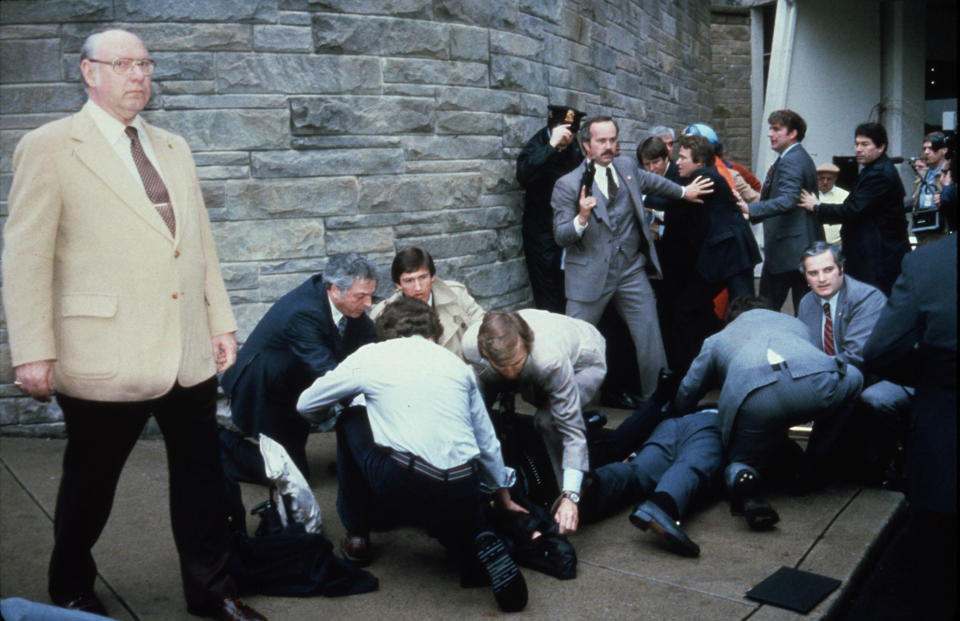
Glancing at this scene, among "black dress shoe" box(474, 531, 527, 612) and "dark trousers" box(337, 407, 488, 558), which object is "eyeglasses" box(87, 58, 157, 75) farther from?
"black dress shoe" box(474, 531, 527, 612)

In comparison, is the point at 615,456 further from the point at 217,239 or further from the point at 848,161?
the point at 848,161

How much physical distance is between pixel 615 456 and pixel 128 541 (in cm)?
237

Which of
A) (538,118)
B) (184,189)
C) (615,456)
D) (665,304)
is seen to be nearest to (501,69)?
(538,118)

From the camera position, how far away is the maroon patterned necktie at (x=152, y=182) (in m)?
3.09

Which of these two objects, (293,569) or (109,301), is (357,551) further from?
(109,301)

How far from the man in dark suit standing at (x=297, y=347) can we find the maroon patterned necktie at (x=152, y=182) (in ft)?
4.99

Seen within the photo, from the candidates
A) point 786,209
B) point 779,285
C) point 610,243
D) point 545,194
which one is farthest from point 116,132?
point 779,285

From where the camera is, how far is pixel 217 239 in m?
5.61

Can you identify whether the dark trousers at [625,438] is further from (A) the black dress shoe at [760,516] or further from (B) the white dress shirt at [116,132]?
(B) the white dress shirt at [116,132]

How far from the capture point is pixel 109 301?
9.76ft

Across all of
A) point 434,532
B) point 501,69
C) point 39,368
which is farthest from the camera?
point 501,69

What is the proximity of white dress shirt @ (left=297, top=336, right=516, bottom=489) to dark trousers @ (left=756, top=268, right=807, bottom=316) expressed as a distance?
356cm

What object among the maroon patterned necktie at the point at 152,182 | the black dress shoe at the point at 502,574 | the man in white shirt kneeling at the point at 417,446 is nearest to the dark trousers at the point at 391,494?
the man in white shirt kneeling at the point at 417,446

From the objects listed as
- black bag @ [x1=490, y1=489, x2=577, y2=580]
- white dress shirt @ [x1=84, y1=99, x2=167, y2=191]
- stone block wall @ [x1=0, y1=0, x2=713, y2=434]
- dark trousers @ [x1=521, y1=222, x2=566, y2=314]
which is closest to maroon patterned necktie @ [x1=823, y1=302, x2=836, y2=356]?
black bag @ [x1=490, y1=489, x2=577, y2=580]
